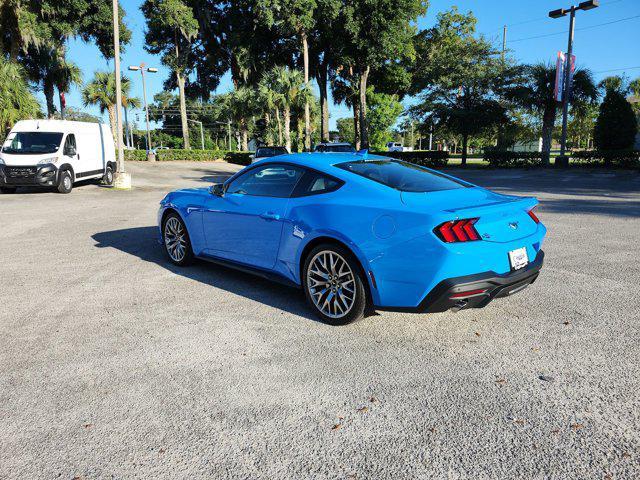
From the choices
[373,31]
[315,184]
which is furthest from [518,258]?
[373,31]

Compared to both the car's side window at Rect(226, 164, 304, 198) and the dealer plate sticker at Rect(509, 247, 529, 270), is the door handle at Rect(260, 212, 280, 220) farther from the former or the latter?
the dealer plate sticker at Rect(509, 247, 529, 270)

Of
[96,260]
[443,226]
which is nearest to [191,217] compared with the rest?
[96,260]

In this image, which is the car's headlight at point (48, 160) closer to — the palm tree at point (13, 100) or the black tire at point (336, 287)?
the palm tree at point (13, 100)

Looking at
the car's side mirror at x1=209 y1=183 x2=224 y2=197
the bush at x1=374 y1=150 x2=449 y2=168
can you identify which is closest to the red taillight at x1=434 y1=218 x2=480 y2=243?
the car's side mirror at x1=209 y1=183 x2=224 y2=197

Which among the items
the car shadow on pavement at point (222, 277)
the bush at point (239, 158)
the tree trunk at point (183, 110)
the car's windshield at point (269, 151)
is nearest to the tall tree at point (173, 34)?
the tree trunk at point (183, 110)

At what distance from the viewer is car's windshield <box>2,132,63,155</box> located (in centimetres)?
1579

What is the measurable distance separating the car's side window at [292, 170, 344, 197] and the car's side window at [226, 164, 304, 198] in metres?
0.08

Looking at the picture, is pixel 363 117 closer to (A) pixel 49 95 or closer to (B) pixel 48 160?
(A) pixel 49 95

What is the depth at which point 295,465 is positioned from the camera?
2.36 m

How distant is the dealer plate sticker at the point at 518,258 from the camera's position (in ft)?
12.3

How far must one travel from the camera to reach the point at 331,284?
13.5 feet

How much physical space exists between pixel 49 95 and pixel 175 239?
4375cm

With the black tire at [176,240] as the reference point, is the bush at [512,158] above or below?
above

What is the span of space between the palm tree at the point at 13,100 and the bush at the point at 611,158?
1197 inches
